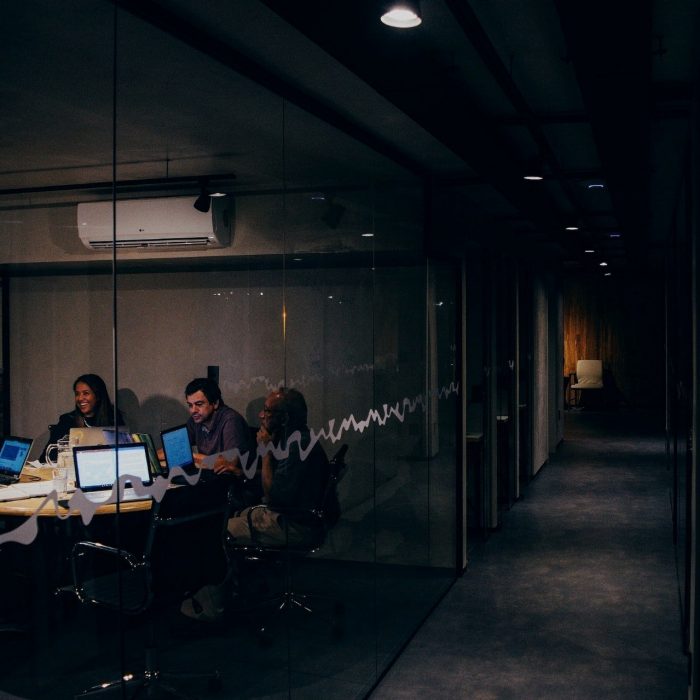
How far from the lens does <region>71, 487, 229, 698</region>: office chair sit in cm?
207

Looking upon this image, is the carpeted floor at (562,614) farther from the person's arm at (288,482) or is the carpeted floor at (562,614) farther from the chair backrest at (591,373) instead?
the chair backrest at (591,373)

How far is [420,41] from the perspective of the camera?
3598mm

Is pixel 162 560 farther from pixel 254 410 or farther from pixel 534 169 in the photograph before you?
pixel 534 169

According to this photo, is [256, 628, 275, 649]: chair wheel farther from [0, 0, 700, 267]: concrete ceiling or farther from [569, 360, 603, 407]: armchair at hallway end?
[569, 360, 603, 407]: armchair at hallway end

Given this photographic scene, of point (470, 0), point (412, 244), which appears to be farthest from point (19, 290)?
point (412, 244)

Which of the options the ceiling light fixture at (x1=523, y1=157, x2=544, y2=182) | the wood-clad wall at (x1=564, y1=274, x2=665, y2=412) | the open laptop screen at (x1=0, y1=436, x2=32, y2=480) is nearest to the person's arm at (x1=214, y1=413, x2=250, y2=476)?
the open laptop screen at (x1=0, y1=436, x2=32, y2=480)

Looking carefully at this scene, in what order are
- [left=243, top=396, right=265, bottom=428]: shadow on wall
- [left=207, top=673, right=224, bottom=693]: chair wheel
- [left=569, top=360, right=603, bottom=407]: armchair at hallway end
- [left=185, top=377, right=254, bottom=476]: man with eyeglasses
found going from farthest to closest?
[left=569, top=360, right=603, bottom=407]: armchair at hallway end → [left=243, top=396, right=265, bottom=428]: shadow on wall → [left=207, top=673, right=224, bottom=693]: chair wheel → [left=185, top=377, right=254, bottom=476]: man with eyeglasses

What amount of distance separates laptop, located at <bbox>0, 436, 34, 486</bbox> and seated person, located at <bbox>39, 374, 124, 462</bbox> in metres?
0.07

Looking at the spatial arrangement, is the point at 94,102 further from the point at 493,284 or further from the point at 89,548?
the point at 493,284

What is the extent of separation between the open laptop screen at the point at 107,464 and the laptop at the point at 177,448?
0.09m

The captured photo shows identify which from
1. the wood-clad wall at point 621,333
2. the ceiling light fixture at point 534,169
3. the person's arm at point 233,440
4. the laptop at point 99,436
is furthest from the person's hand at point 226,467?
the wood-clad wall at point 621,333

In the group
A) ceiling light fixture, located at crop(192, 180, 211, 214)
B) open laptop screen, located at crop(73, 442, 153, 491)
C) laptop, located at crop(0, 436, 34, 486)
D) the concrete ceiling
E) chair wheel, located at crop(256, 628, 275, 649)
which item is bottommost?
chair wheel, located at crop(256, 628, 275, 649)

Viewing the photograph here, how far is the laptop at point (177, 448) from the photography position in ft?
7.50

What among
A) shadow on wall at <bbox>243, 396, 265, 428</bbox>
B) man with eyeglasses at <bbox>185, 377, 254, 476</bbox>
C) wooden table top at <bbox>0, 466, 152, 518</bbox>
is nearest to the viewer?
wooden table top at <bbox>0, 466, 152, 518</bbox>
